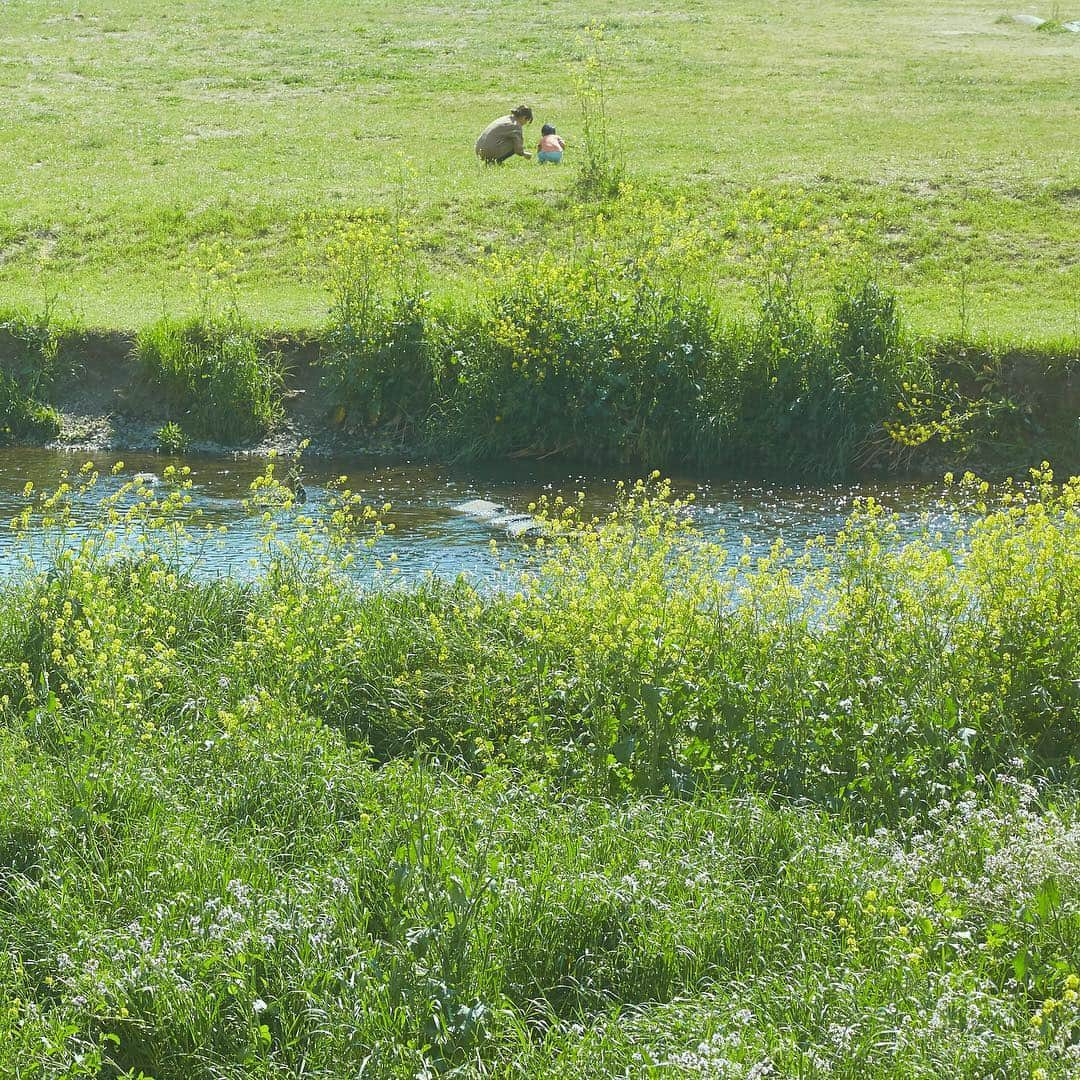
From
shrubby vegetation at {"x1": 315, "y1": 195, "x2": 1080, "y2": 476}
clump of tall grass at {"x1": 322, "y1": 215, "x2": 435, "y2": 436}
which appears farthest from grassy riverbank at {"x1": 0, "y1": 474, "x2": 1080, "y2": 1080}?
clump of tall grass at {"x1": 322, "y1": 215, "x2": 435, "y2": 436}

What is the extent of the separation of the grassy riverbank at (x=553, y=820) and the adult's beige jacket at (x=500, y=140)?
16801 millimetres

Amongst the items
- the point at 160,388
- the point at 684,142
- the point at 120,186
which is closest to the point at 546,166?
the point at 684,142

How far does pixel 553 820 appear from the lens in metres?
6.71

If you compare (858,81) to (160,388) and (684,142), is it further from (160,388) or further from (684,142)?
(160,388)

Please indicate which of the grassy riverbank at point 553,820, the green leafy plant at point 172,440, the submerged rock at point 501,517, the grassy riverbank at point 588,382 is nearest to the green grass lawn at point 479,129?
the grassy riverbank at point 588,382

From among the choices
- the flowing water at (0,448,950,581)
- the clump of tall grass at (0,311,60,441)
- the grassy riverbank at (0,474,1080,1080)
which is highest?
the grassy riverbank at (0,474,1080,1080)

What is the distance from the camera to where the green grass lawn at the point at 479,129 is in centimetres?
2038

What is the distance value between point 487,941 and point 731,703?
2.34 metres

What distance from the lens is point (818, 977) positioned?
219 inches

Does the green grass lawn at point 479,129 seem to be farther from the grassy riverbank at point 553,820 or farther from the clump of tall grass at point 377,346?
the grassy riverbank at point 553,820

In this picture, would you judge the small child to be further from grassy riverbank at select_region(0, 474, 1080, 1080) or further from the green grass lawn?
grassy riverbank at select_region(0, 474, 1080, 1080)

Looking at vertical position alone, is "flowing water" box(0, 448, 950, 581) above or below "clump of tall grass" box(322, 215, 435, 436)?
below

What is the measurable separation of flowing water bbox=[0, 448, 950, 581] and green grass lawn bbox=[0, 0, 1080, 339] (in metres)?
2.72

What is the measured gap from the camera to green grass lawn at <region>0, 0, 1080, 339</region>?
802 inches
